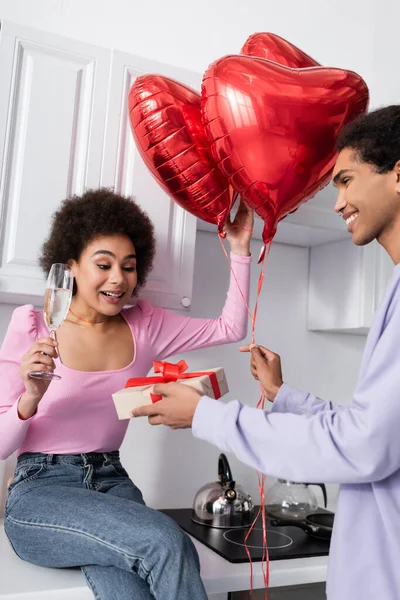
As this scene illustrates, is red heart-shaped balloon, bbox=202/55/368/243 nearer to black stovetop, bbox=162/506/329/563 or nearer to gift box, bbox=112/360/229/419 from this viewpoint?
gift box, bbox=112/360/229/419

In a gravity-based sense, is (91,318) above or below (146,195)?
below

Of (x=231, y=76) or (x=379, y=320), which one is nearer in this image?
(x=379, y=320)

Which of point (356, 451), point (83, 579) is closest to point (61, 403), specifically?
point (83, 579)

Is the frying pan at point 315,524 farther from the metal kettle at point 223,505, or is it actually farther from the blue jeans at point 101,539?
the blue jeans at point 101,539

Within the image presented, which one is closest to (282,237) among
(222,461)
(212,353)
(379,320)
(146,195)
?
(212,353)

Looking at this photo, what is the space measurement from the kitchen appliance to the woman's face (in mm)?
811

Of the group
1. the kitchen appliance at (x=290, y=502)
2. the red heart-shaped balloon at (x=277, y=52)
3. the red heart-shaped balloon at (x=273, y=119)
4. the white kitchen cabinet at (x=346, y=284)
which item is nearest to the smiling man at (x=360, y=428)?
the red heart-shaped balloon at (x=273, y=119)

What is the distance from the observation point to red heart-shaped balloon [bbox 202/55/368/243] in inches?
47.8

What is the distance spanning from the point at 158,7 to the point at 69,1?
315 mm

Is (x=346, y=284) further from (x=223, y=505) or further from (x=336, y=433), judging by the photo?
(x=336, y=433)

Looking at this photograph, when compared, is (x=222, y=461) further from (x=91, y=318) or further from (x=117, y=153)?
(x=117, y=153)

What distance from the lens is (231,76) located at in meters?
1.23

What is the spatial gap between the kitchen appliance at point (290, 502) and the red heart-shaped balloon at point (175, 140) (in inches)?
37.6

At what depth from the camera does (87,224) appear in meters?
1.50
